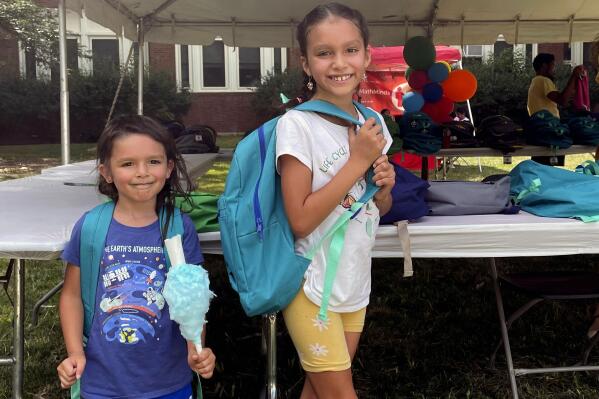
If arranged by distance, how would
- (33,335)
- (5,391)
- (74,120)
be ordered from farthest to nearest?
1. (74,120)
2. (33,335)
3. (5,391)

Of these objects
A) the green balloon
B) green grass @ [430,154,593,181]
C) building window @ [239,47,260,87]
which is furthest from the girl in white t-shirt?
building window @ [239,47,260,87]

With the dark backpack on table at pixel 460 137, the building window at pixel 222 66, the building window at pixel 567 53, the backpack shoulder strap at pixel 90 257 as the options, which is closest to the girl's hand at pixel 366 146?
the backpack shoulder strap at pixel 90 257

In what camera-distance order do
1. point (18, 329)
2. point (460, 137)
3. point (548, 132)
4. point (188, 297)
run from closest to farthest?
point (188, 297) < point (18, 329) < point (548, 132) < point (460, 137)

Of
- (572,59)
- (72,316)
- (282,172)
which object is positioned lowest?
(72,316)

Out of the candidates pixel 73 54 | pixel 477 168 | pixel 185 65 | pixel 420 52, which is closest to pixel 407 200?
pixel 420 52

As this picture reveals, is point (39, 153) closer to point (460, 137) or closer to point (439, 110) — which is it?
point (439, 110)

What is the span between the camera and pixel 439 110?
6.85 metres

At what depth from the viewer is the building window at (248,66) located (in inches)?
728

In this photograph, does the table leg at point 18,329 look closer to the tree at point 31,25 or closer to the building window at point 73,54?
the tree at point 31,25

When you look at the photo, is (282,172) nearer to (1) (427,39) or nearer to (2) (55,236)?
(2) (55,236)

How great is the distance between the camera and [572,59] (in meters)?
18.3

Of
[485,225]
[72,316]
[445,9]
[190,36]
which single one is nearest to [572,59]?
[445,9]

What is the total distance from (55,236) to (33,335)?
202 cm

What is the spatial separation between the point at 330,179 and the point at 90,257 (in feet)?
2.42
